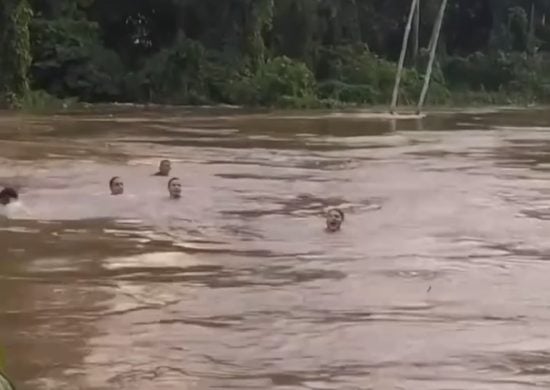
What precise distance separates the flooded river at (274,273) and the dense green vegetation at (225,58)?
58.1 feet

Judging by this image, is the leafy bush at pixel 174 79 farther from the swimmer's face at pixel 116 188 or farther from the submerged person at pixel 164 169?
the swimmer's face at pixel 116 188

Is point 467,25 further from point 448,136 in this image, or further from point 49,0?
point 448,136

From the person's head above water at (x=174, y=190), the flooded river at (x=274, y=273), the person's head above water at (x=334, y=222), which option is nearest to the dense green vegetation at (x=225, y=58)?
the flooded river at (x=274, y=273)

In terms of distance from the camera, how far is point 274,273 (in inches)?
395

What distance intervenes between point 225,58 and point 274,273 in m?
31.0

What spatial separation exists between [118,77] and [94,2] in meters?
3.95

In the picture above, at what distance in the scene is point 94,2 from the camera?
42.0 meters

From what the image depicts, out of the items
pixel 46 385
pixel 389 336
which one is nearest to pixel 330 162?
pixel 389 336

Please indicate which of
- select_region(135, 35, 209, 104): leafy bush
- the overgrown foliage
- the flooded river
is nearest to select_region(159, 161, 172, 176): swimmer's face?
the flooded river

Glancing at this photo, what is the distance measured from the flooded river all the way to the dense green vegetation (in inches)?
698

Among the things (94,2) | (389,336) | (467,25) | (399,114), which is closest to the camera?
(389,336)

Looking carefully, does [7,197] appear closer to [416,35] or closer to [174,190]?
[174,190]

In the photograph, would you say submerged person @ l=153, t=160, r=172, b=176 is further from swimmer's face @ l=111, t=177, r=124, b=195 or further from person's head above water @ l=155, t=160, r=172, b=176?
swimmer's face @ l=111, t=177, r=124, b=195

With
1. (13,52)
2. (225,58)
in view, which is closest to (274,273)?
(13,52)
